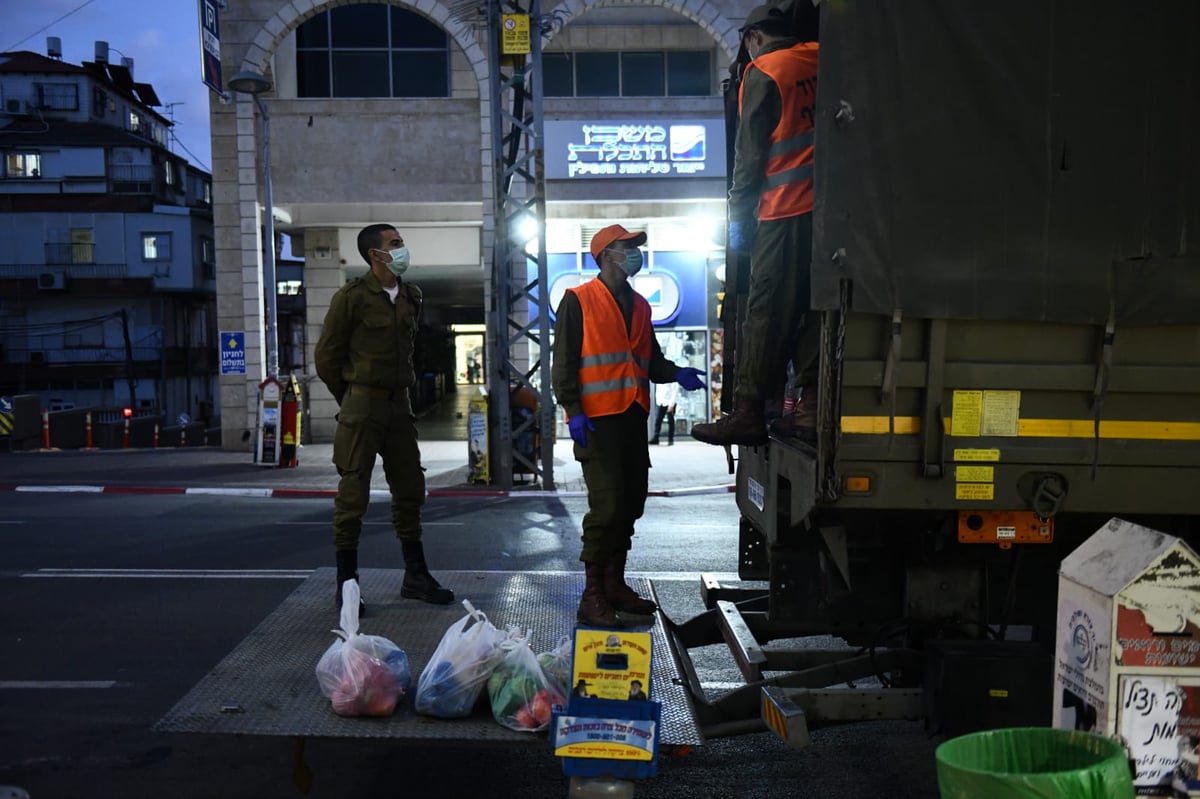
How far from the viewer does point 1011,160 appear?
3756 millimetres

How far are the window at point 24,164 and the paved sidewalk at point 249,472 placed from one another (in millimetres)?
31133

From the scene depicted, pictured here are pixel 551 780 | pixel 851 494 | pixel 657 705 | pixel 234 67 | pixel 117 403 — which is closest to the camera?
pixel 657 705

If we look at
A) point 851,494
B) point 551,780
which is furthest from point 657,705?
point 551,780

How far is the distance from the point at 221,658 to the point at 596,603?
2516 mm

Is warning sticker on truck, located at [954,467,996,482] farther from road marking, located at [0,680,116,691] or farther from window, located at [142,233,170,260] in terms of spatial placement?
window, located at [142,233,170,260]

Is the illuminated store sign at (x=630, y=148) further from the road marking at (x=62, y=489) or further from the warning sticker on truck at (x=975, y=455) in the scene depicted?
the warning sticker on truck at (x=975, y=455)

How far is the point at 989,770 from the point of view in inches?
105

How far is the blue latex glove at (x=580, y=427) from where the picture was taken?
4989 millimetres

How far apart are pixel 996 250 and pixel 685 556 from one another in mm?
6073

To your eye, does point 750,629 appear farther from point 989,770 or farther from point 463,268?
point 463,268

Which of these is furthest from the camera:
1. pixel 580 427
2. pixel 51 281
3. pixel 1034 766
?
pixel 51 281

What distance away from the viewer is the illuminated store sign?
1997 cm

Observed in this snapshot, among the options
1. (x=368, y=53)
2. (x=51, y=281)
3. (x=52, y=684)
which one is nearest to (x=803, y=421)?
(x=52, y=684)

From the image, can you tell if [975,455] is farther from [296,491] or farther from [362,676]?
[296,491]
